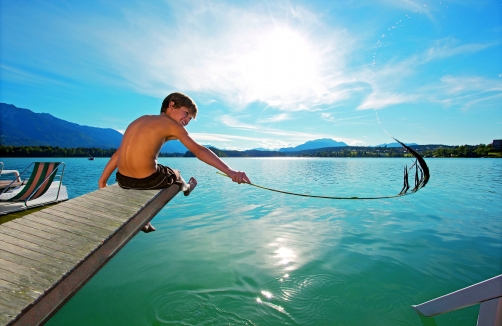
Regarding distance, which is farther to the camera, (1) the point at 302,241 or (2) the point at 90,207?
(1) the point at 302,241

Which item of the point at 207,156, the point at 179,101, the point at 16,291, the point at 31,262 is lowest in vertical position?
the point at 16,291

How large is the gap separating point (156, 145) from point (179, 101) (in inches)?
35.6

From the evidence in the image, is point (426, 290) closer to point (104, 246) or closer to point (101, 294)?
point (104, 246)

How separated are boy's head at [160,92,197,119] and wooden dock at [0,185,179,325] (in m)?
1.63

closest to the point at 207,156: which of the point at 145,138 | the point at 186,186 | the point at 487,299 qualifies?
the point at 145,138

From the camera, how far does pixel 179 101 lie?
14.7 feet

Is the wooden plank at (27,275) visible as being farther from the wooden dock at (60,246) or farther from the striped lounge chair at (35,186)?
the striped lounge chair at (35,186)

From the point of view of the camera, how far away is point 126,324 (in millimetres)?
4543

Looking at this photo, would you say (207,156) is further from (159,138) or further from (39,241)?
(39,241)

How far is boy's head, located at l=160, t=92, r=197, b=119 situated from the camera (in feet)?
14.7

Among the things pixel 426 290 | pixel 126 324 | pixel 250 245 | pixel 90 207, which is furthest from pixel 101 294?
pixel 426 290

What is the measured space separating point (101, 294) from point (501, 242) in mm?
12920

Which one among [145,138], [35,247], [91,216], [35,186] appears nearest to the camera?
[35,247]

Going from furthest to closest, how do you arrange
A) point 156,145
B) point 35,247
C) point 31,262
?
point 156,145
point 35,247
point 31,262
